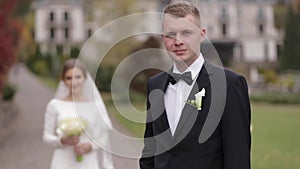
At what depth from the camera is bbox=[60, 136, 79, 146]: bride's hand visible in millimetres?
5727

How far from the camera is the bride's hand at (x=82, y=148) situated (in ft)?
18.9

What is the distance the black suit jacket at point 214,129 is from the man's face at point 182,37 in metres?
0.12

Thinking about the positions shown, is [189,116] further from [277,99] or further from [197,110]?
[277,99]

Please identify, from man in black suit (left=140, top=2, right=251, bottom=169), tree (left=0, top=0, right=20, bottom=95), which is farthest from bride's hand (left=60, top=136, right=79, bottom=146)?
tree (left=0, top=0, right=20, bottom=95)

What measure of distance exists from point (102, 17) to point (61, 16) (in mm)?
49321

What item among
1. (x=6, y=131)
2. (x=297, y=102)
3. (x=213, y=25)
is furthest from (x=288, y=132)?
(x=213, y=25)

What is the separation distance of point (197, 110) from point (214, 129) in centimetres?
12

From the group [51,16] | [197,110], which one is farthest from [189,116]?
[51,16]

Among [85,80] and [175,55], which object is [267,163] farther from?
[175,55]

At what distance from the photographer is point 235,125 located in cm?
276

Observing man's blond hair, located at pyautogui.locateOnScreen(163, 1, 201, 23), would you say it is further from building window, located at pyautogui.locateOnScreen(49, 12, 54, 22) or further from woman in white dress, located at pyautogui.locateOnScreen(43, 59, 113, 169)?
building window, located at pyautogui.locateOnScreen(49, 12, 54, 22)

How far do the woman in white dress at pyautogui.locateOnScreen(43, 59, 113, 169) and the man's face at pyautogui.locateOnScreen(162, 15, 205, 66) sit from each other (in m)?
2.88

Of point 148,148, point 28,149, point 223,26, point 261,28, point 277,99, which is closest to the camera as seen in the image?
point 148,148

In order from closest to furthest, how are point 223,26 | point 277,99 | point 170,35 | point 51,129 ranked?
point 170,35, point 51,129, point 277,99, point 223,26
